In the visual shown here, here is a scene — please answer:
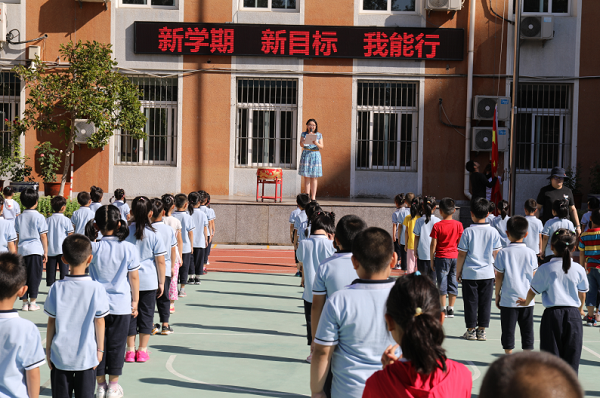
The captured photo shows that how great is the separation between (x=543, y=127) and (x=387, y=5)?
17.9 ft

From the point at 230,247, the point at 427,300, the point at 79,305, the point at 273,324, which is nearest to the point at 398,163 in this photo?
the point at 230,247

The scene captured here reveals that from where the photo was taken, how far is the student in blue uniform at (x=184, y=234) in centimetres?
932

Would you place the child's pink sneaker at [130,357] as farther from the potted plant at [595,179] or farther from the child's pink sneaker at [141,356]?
the potted plant at [595,179]

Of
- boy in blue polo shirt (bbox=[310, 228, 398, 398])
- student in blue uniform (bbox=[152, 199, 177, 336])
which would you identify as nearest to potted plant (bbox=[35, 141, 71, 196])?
student in blue uniform (bbox=[152, 199, 177, 336])

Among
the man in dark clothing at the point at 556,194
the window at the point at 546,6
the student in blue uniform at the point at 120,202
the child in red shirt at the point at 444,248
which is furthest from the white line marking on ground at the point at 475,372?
the window at the point at 546,6

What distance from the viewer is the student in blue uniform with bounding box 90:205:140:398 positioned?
546 centimetres

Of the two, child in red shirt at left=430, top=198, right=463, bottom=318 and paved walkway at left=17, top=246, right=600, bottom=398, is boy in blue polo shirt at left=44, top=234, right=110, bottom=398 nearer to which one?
paved walkway at left=17, top=246, right=600, bottom=398

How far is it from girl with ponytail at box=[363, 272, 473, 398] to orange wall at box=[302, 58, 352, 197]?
1532 centimetres

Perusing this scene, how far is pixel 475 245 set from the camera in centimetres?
759

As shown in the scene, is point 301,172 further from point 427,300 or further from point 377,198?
point 427,300

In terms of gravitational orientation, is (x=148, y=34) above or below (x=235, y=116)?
above

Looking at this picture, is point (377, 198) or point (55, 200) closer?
point (55, 200)

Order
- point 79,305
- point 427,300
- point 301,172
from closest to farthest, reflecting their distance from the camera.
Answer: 1. point 427,300
2. point 79,305
3. point 301,172

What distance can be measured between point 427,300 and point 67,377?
2978mm
